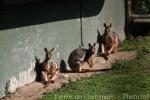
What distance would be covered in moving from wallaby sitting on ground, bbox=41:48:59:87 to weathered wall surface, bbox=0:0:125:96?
0.69 ft

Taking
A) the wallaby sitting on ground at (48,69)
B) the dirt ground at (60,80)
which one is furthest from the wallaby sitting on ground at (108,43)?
the wallaby sitting on ground at (48,69)

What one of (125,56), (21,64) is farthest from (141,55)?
(21,64)

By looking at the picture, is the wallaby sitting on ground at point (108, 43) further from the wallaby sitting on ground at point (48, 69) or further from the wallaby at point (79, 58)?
the wallaby sitting on ground at point (48, 69)

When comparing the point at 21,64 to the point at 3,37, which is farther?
the point at 21,64

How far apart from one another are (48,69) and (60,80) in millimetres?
392

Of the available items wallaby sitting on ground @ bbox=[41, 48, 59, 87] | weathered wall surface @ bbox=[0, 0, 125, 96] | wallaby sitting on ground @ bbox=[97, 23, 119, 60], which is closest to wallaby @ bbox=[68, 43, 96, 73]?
weathered wall surface @ bbox=[0, 0, 125, 96]

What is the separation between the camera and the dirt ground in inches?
349

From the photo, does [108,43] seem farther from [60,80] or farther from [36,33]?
[36,33]

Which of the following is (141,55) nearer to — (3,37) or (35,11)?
(35,11)

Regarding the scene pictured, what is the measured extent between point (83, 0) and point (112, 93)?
14.1 feet

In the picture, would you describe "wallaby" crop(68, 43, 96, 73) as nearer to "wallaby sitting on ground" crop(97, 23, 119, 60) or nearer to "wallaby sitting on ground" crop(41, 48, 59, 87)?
"wallaby sitting on ground" crop(41, 48, 59, 87)

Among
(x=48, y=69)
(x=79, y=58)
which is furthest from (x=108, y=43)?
(x=48, y=69)

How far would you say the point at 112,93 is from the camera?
8.84 meters

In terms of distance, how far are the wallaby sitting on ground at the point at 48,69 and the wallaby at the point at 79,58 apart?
41.9 inches
